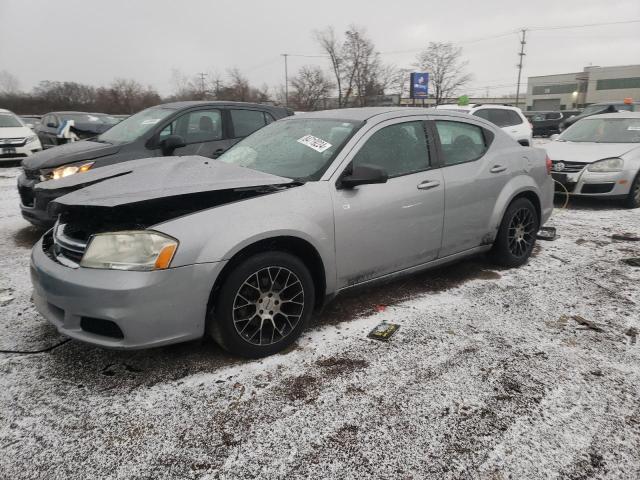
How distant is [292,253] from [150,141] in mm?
3631

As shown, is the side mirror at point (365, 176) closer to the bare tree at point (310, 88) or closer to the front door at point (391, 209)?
the front door at point (391, 209)

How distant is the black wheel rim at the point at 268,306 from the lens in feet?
8.82

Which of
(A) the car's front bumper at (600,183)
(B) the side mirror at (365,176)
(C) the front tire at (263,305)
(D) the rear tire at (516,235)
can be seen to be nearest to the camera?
(C) the front tire at (263,305)

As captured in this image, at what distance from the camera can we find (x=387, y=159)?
11.3 feet

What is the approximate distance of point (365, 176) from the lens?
9.76 ft

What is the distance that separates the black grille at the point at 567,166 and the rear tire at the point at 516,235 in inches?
135

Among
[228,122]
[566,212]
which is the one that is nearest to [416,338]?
[228,122]

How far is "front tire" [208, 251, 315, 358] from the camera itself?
2607 millimetres

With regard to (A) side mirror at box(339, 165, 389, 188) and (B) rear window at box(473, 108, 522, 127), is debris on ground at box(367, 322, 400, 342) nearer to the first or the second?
(A) side mirror at box(339, 165, 389, 188)

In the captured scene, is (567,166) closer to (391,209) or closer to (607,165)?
(607,165)

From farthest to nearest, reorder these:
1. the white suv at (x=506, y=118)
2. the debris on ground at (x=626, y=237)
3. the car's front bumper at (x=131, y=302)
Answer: the white suv at (x=506, y=118) → the debris on ground at (x=626, y=237) → the car's front bumper at (x=131, y=302)

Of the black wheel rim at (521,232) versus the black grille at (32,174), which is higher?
the black grille at (32,174)

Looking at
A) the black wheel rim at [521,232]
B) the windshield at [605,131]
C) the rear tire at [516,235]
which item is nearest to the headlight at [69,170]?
the rear tire at [516,235]

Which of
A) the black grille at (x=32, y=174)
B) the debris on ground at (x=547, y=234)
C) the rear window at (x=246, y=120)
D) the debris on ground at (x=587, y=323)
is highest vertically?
the rear window at (x=246, y=120)
